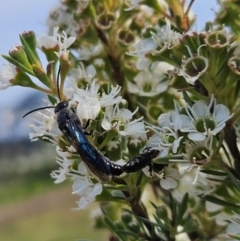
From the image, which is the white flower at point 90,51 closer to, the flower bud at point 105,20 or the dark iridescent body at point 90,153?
the flower bud at point 105,20

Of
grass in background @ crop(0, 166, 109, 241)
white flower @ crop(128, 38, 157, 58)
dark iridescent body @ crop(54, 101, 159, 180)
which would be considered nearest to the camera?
dark iridescent body @ crop(54, 101, 159, 180)

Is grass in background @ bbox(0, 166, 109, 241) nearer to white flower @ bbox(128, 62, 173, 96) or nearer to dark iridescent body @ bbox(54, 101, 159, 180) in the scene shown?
white flower @ bbox(128, 62, 173, 96)

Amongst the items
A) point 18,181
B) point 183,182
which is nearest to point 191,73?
point 183,182

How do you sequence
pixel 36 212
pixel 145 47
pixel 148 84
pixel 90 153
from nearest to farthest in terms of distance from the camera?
pixel 90 153
pixel 145 47
pixel 148 84
pixel 36 212

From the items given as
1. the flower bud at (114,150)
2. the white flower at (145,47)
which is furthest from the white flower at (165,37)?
the flower bud at (114,150)

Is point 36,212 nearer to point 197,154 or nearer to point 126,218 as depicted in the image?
point 126,218

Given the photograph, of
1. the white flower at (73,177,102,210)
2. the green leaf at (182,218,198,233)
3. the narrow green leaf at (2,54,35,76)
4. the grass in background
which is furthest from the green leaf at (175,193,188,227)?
the grass in background

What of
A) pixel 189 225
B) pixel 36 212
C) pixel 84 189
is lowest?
pixel 36 212

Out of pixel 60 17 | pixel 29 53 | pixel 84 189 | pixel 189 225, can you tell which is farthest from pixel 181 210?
pixel 60 17
